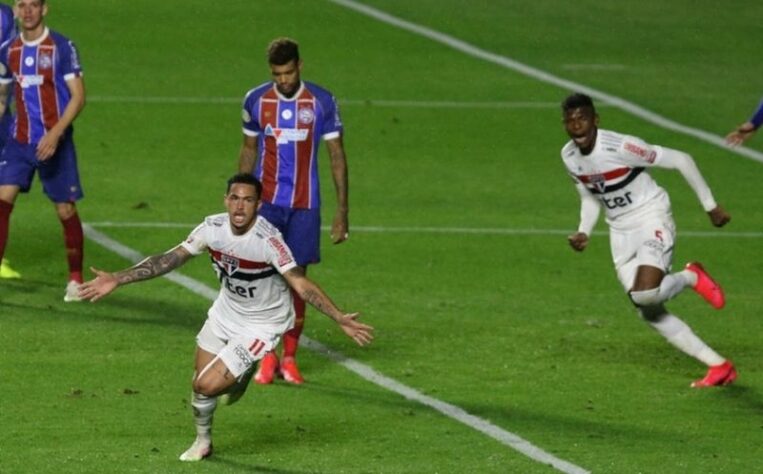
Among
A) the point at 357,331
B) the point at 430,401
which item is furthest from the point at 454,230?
the point at 357,331

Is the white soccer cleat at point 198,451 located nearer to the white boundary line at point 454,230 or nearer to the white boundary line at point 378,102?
the white boundary line at point 454,230

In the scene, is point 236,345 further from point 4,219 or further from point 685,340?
point 4,219

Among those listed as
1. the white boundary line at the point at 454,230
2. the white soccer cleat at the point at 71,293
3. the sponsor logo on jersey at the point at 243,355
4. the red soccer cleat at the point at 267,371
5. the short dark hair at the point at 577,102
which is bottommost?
the white boundary line at the point at 454,230

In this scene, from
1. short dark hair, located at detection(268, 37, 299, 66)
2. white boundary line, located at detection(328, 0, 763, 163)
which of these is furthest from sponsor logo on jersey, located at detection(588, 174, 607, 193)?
white boundary line, located at detection(328, 0, 763, 163)

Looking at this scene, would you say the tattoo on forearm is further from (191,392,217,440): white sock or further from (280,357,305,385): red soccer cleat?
(280,357,305,385): red soccer cleat

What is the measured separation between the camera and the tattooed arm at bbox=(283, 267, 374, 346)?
11.0 metres

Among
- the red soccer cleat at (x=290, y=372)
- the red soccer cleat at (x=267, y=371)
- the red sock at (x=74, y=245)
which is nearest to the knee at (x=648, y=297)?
the red soccer cleat at (x=290, y=372)

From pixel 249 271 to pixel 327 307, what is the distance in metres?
0.75

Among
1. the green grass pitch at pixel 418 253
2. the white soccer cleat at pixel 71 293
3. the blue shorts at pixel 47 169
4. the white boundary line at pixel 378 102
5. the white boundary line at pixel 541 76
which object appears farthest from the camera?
the white boundary line at pixel 378 102

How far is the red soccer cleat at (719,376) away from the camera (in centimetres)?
1383

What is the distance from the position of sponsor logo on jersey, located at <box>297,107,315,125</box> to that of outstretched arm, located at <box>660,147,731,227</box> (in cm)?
230

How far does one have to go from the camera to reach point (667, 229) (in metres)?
14.2

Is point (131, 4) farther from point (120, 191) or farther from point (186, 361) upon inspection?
point (186, 361)

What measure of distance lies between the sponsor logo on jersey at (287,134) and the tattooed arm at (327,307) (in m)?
2.05
